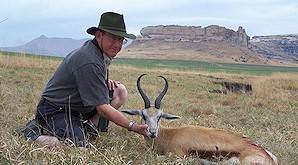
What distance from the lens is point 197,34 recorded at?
504 feet

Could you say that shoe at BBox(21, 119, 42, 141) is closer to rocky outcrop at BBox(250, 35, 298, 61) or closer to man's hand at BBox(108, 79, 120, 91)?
man's hand at BBox(108, 79, 120, 91)

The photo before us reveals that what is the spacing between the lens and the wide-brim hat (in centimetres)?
608

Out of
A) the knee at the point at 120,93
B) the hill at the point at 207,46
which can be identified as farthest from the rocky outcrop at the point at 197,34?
the knee at the point at 120,93

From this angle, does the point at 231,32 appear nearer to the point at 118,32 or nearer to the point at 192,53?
the point at 192,53

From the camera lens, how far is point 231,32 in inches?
6033

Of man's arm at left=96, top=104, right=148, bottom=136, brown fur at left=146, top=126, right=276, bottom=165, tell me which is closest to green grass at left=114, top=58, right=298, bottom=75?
brown fur at left=146, top=126, right=276, bottom=165

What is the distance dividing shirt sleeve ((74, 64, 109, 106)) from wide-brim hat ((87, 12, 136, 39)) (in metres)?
0.48

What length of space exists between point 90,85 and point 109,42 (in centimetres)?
64

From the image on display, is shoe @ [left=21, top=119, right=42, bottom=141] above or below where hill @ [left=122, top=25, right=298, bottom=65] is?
above

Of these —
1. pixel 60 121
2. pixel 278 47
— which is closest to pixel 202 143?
pixel 60 121

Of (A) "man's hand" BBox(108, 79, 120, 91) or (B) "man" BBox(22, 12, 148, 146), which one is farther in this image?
(A) "man's hand" BBox(108, 79, 120, 91)

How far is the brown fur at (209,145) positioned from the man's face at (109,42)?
1554 millimetres

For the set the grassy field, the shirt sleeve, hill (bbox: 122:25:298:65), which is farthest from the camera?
hill (bbox: 122:25:298:65)

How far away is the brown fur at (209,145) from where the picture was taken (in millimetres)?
6246
